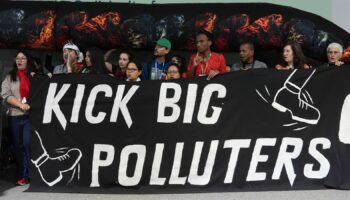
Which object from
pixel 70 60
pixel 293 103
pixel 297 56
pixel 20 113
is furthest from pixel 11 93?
pixel 297 56

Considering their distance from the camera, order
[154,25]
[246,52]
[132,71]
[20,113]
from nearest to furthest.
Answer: [132,71], [20,113], [246,52], [154,25]

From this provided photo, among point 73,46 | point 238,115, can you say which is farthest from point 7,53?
point 238,115

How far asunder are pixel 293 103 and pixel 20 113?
3255mm

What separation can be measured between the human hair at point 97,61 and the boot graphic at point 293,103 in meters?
2.27

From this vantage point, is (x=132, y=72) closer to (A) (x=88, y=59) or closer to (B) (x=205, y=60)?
(A) (x=88, y=59)

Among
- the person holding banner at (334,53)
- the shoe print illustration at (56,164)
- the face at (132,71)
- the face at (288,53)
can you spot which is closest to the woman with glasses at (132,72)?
the face at (132,71)

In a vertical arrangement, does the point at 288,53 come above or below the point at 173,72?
above

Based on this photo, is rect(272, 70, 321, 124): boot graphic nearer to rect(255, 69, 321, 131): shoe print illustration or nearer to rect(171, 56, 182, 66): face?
rect(255, 69, 321, 131): shoe print illustration

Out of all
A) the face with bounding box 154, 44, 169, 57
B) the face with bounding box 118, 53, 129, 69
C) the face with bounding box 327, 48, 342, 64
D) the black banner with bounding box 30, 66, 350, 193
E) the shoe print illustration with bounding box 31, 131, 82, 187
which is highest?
the face with bounding box 327, 48, 342, 64

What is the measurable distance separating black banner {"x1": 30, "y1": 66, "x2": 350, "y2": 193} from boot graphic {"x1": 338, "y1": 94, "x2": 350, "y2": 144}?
0.01 meters

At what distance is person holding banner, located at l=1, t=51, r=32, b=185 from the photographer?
648 centimetres

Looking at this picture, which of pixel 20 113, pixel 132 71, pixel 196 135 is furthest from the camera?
pixel 20 113

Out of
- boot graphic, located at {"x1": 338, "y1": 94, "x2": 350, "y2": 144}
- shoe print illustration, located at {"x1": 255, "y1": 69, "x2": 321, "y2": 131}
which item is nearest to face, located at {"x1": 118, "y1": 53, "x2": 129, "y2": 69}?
shoe print illustration, located at {"x1": 255, "y1": 69, "x2": 321, "y2": 131}

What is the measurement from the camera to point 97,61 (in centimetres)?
703
